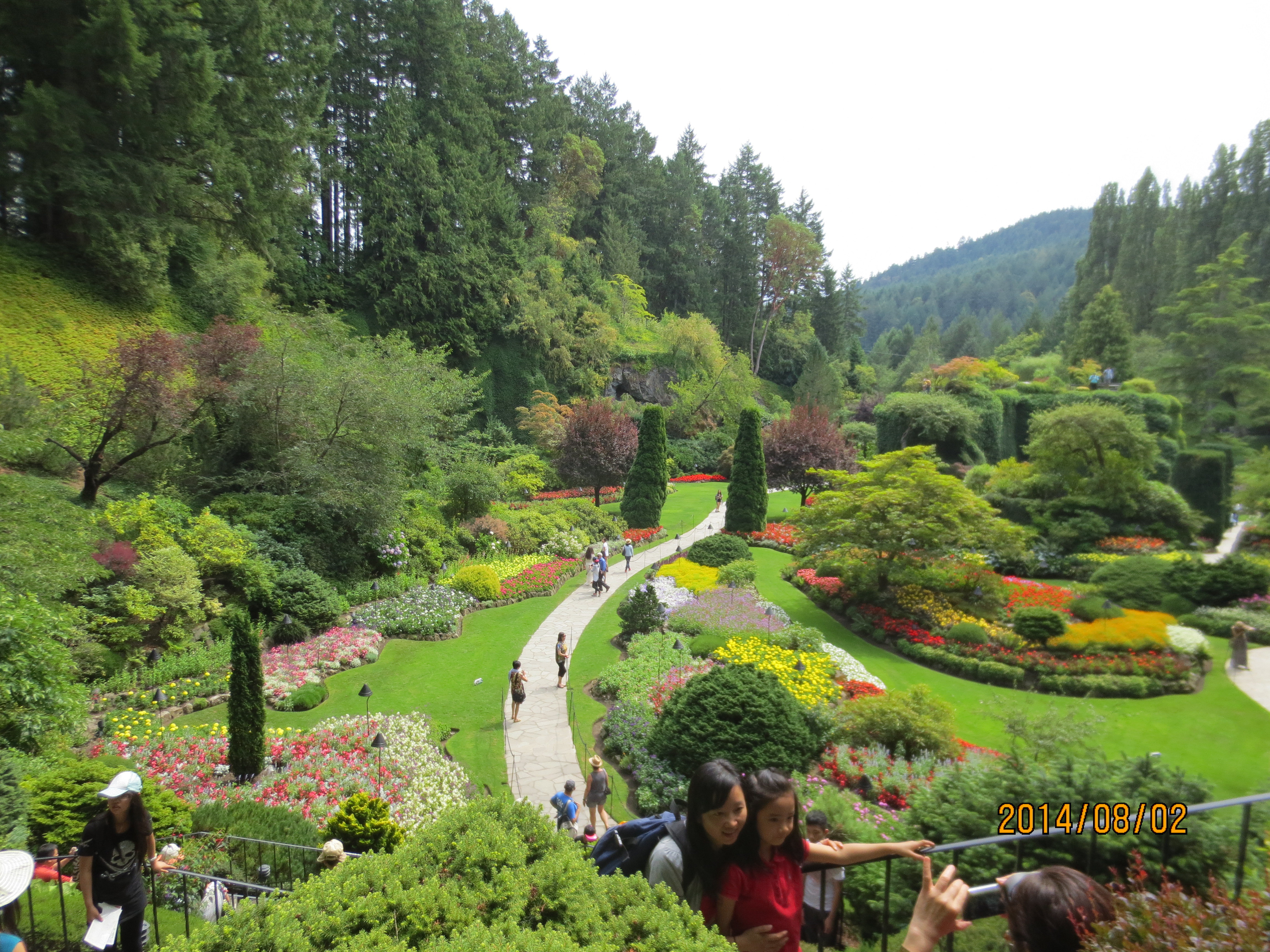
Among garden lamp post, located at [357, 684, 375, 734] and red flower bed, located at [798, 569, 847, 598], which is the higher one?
Result: red flower bed, located at [798, 569, 847, 598]

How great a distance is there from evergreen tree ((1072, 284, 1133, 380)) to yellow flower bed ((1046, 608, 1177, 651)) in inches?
1400

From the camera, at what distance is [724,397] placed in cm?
4331

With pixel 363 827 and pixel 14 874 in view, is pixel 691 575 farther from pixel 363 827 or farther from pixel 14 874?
pixel 14 874

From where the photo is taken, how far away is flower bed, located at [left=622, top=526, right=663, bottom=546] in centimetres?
2422

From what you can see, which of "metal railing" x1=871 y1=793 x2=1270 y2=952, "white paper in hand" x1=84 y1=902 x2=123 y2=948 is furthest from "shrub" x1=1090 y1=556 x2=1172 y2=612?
"white paper in hand" x1=84 y1=902 x2=123 y2=948

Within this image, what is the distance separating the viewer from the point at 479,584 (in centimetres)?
1769

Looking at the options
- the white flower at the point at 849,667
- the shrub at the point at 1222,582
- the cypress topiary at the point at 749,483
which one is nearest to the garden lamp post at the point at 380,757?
the white flower at the point at 849,667

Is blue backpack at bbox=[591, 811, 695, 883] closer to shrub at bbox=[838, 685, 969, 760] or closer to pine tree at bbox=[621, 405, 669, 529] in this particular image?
shrub at bbox=[838, 685, 969, 760]

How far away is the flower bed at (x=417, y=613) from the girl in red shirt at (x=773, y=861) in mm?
13275

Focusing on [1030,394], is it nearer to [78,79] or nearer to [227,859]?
[227,859]

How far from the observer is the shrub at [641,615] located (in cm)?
1520

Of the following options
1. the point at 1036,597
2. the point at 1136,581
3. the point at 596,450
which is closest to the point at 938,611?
the point at 1036,597

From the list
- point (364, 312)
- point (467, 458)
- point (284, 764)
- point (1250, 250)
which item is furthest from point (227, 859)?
point (1250, 250)

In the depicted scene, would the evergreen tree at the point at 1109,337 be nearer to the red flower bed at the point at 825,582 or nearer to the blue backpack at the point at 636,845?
the red flower bed at the point at 825,582
